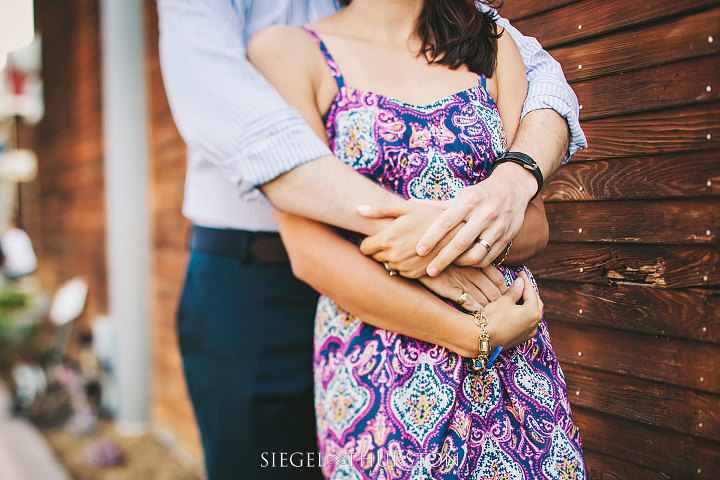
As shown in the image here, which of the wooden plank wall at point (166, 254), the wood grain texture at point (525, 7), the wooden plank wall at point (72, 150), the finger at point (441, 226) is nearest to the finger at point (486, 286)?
the finger at point (441, 226)

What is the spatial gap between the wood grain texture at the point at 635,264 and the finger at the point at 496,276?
376mm

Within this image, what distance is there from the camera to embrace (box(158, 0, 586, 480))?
93 cm

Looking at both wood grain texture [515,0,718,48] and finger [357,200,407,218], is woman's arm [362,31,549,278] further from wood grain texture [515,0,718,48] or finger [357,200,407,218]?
wood grain texture [515,0,718,48]

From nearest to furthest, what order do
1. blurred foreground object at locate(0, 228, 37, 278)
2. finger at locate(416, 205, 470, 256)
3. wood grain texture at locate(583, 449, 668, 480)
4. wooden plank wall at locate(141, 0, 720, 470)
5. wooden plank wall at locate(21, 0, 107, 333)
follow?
finger at locate(416, 205, 470, 256) → wooden plank wall at locate(141, 0, 720, 470) → wood grain texture at locate(583, 449, 668, 480) → wooden plank wall at locate(21, 0, 107, 333) → blurred foreground object at locate(0, 228, 37, 278)

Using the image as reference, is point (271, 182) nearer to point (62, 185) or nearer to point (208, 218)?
point (208, 218)

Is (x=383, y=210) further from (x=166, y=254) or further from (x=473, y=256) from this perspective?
(x=166, y=254)

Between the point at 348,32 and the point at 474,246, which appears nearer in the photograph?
the point at 474,246

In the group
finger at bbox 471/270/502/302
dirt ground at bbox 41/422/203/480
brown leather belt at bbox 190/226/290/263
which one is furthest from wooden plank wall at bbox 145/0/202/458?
finger at bbox 471/270/502/302

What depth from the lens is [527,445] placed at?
943 mm

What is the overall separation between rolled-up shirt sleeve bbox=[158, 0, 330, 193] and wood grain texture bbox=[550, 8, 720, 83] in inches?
25.5

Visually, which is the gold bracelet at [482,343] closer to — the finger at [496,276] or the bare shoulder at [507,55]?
the finger at [496,276]

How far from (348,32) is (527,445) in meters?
0.81

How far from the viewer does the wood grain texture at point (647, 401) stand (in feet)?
3.76

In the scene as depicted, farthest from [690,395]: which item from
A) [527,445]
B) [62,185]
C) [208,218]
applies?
[62,185]
